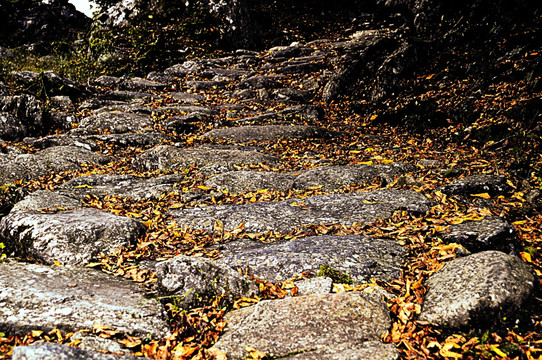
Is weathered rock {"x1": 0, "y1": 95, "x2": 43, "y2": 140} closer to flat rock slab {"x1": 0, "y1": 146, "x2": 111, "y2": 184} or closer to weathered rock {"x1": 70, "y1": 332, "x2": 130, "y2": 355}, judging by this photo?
flat rock slab {"x1": 0, "y1": 146, "x2": 111, "y2": 184}

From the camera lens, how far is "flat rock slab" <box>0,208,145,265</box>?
3578 mm

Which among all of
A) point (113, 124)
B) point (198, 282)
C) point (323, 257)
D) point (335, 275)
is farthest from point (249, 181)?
point (113, 124)

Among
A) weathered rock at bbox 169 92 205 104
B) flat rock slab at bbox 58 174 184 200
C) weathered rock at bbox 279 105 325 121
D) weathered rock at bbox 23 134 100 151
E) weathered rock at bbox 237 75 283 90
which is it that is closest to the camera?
flat rock slab at bbox 58 174 184 200

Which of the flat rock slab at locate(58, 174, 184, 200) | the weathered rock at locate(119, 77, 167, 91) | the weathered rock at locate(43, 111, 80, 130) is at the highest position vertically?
the weathered rock at locate(119, 77, 167, 91)

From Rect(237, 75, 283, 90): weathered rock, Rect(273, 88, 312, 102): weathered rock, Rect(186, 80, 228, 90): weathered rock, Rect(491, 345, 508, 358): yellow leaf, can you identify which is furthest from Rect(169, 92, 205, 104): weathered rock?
Rect(491, 345, 508, 358): yellow leaf

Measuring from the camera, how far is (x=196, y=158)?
655cm

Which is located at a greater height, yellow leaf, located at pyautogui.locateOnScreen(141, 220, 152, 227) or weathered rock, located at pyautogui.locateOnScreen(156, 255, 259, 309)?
yellow leaf, located at pyautogui.locateOnScreen(141, 220, 152, 227)

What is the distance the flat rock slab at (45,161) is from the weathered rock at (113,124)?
1.29 m

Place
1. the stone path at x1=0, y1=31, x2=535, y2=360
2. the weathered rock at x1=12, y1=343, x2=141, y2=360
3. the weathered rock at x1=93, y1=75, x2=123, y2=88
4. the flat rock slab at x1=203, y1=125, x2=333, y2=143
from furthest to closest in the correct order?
the weathered rock at x1=93, y1=75, x2=123, y2=88
the flat rock slab at x1=203, y1=125, x2=333, y2=143
the stone path at x1=0, y1=31, x2=535, y2=360
the weathered rock at x1=12, y1=343, x2=141, y2=360

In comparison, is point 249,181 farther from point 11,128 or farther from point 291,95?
point 291,95

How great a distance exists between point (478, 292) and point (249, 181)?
367cm

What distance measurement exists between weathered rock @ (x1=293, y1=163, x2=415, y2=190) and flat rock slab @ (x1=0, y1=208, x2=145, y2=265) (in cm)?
278

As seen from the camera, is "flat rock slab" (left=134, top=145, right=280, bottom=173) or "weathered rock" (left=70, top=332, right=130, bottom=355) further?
"flat rock slab" (left=134, top=145, right=280, bottom=173)

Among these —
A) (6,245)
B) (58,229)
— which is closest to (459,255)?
(58,229)
